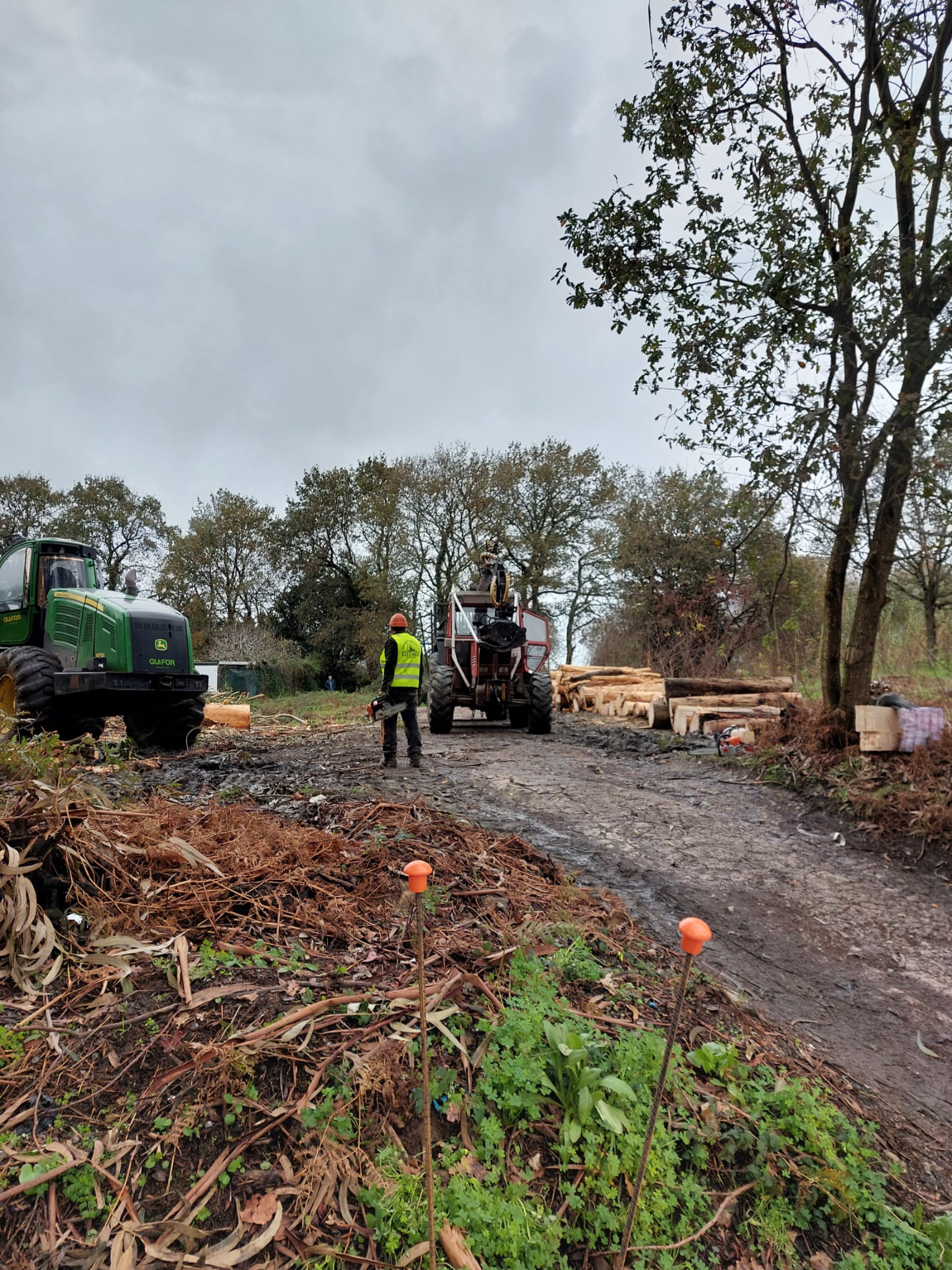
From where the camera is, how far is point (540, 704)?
11.7 metres

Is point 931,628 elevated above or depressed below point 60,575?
below

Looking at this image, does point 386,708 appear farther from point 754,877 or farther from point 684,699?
point 684,699

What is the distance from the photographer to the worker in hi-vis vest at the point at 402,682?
26.0 ft

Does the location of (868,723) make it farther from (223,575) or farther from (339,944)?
(223,575)

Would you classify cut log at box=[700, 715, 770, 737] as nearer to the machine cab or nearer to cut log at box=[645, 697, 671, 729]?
cut log at box=[645, 697, 671, 729]

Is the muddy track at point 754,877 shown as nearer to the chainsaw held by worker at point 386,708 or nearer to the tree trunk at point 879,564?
the chainsaw held by worker at point 386,708

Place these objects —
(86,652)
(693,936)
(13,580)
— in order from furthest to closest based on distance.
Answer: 1. (13,580)
2. (86,652)
3. (693,936)

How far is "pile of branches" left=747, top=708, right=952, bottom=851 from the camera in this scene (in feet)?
18.2

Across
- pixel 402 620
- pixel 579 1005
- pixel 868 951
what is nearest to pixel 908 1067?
pixel 868 951

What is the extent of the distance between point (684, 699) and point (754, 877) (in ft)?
22.2

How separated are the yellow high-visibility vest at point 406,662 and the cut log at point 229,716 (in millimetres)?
6543

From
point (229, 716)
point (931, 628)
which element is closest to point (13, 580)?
point (229, 716)

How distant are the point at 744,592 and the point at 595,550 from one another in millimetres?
9325

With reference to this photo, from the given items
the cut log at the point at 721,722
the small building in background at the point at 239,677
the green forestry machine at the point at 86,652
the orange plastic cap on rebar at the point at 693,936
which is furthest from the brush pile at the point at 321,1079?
the small building in background at the point at 239,677
